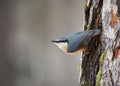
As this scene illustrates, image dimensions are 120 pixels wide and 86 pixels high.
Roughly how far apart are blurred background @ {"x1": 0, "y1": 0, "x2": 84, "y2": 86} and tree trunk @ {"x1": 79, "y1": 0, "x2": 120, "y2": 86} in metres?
2.31

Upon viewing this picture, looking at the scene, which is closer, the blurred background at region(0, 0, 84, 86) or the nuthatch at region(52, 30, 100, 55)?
the nuthatch at region(52, 30, 100, 55)

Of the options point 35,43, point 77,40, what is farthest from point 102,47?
point 35,43

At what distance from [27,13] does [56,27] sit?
1.09 feet

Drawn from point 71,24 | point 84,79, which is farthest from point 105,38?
point 71,24

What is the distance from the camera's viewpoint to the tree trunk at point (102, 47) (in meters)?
1.91

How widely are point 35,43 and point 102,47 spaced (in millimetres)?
2737

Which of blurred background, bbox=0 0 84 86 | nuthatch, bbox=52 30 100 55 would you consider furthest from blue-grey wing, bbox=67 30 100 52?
blurred background, bbox=0 0 84 86

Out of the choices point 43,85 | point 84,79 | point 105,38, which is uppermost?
point 105,38

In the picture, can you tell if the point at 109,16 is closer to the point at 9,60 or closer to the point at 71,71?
the point at 71,71

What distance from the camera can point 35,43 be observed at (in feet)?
15.4

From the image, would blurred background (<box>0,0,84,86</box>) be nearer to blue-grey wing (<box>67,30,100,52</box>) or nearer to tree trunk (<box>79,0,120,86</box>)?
tree trunk (<box>79,0,120,86</box>)

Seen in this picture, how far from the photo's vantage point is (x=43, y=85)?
4.79m

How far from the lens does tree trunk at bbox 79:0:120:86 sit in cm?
191

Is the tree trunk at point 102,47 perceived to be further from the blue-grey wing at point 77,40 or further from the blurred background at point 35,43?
the blurred background at point 35,43
